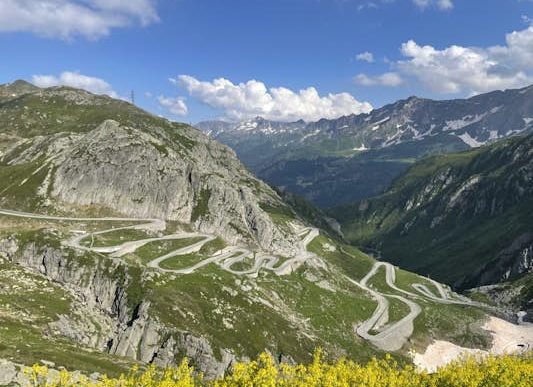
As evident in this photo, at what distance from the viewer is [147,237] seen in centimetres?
16600

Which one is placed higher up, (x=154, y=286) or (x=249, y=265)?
→ (x=249, y=265)

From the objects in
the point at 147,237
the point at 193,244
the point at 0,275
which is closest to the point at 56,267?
the point at 0,275

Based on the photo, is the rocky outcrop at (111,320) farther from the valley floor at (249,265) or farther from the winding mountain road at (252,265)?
the winding mountain road at (252,265)

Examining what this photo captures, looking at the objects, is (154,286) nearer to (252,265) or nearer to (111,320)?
(111,320)

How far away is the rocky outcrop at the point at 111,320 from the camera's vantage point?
333ft

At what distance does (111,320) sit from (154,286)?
43.4 ft

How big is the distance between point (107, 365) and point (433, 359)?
380 ft

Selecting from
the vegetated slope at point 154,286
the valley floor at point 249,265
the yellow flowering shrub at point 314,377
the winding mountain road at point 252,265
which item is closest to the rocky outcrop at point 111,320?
the vegetated slope at point 154,286

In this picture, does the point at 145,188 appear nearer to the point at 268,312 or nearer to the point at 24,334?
the point at 268,312

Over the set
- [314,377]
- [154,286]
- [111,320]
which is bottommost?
[111,320]

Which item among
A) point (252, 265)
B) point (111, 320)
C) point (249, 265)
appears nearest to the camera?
point (111, 320)

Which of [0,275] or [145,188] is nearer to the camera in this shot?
[0,275]

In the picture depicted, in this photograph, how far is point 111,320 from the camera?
4454 inches

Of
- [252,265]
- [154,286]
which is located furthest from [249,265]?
[154,286]
